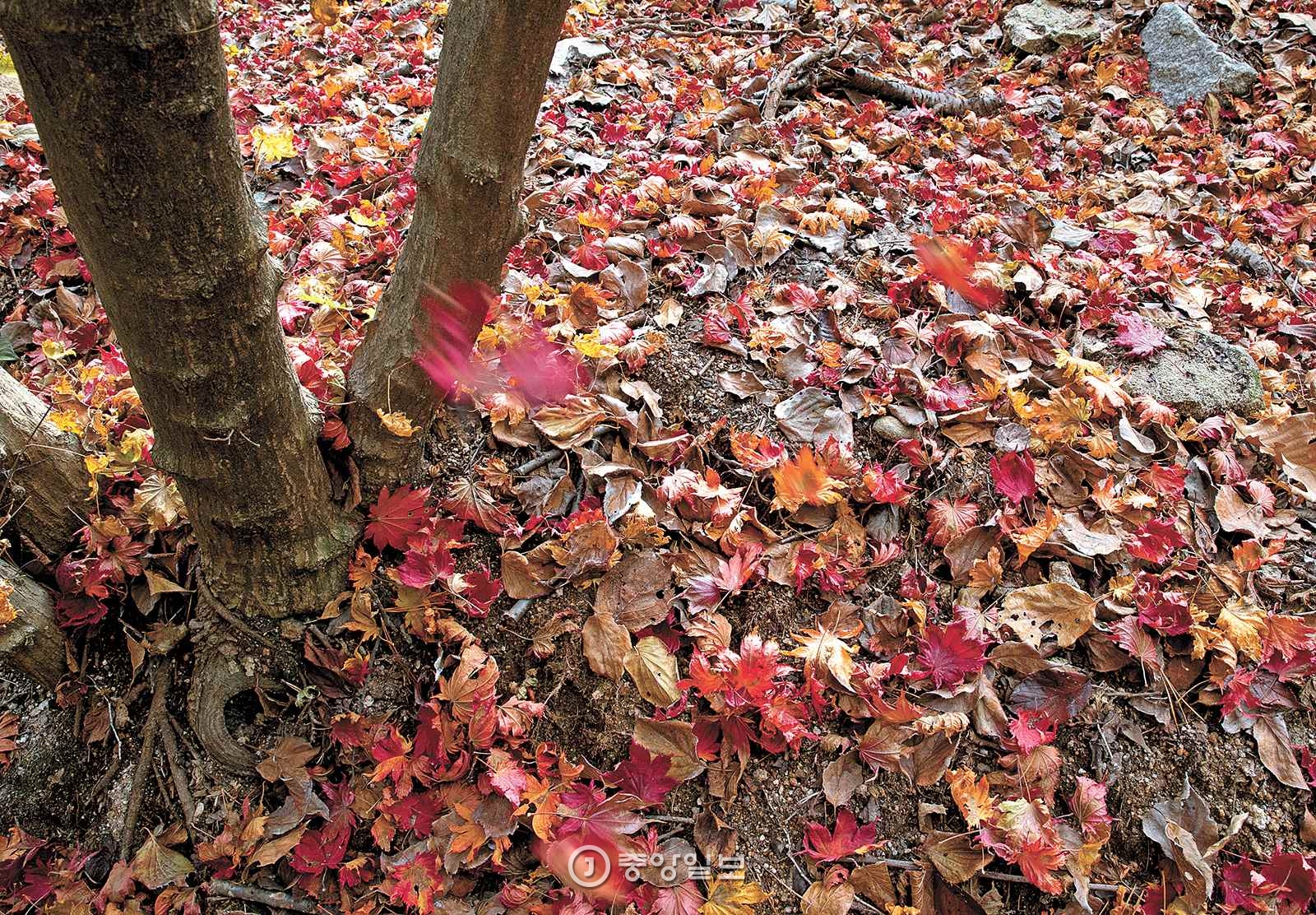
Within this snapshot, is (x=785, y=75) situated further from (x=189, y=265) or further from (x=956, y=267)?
(x=189, y=265)

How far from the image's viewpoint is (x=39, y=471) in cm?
163

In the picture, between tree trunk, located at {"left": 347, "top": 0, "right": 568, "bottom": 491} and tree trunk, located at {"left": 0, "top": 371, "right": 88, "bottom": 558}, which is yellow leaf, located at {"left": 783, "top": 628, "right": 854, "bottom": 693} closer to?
tree trunk, located at {"left": 347, "top": 0, "right": 568, "bottom": 491}

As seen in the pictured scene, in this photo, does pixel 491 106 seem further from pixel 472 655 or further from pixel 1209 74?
pixel 1209 74

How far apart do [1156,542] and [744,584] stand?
1062 millimetres

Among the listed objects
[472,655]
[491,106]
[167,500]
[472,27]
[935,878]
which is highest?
[472,27]

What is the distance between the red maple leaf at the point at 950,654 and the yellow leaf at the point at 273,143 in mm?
2430

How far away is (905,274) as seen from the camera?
2559 millimetres

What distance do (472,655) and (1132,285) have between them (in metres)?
2.51

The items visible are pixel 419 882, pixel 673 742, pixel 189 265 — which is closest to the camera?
pixel 189 265

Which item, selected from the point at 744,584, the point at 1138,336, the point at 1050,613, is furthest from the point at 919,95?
the point at 744,584

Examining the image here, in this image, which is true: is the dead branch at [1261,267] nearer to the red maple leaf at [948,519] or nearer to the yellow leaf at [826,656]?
the red maple leaf at [948,519]

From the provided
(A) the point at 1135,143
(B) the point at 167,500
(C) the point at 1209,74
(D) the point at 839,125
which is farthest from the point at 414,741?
(C) the point at 1209,74

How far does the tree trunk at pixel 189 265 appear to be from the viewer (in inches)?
36.0

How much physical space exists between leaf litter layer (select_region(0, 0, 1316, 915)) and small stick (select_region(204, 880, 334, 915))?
16 millimetres
